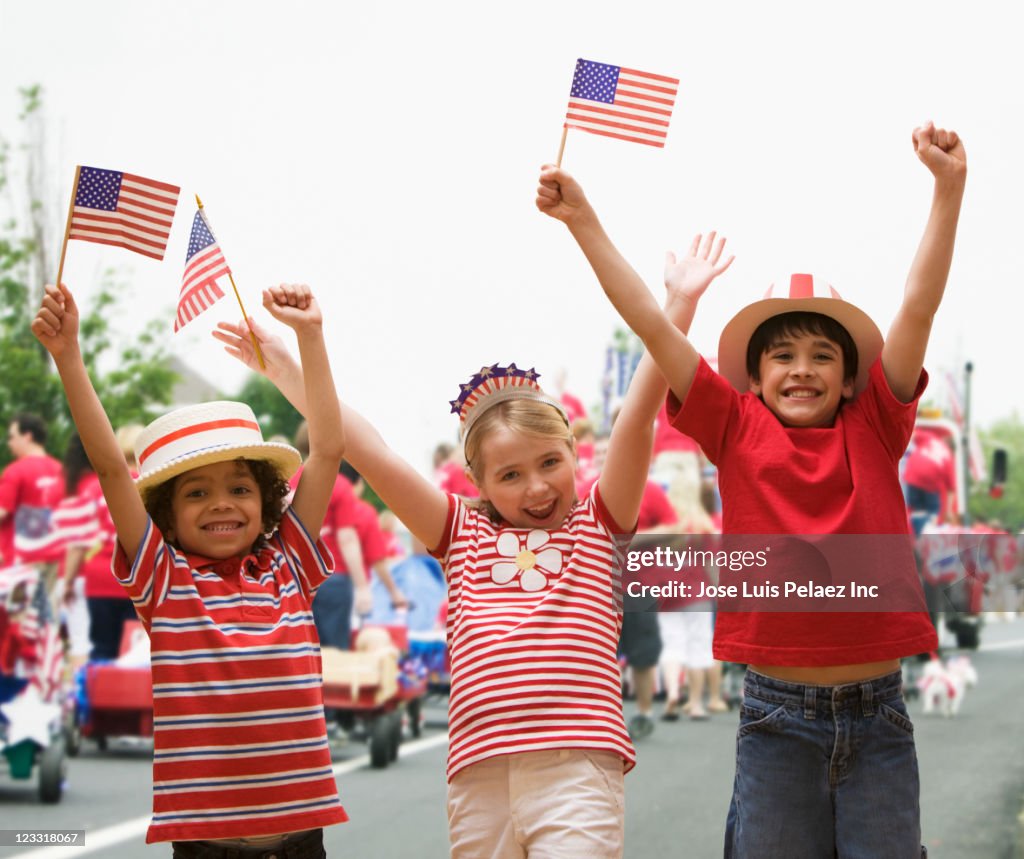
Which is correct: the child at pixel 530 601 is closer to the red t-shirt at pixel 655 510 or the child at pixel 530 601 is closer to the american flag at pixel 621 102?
the american flag at pixel 621 102

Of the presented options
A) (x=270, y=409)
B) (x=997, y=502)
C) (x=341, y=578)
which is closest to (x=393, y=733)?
(x=341, y=578)

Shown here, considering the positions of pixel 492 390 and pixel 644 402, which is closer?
pixel 644 402

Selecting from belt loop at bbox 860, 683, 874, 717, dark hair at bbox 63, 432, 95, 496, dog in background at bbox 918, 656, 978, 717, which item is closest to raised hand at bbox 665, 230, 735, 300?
belt loop at bbox 860, 683, 874, 717

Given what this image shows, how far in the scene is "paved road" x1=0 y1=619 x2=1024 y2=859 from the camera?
4734 mm

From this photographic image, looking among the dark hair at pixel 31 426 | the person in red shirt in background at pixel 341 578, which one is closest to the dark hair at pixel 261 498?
the dark hair at pixel 31 426

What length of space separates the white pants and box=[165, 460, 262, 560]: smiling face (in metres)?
0.64

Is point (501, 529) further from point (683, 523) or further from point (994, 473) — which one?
point (994, 473)

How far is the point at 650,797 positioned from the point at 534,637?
3257mm

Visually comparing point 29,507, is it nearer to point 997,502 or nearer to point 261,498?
point 261,498

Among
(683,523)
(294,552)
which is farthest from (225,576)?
(683,523)

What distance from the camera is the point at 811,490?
8.25 ft

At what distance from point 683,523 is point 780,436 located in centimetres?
578

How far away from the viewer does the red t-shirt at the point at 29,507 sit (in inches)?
235

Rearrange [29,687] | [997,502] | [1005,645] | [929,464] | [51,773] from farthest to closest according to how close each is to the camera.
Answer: [1005,645] < [997,502] < [929,464] < [29,687] < [51,773]
